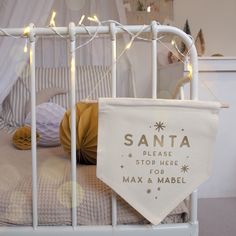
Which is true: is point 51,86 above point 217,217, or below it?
above

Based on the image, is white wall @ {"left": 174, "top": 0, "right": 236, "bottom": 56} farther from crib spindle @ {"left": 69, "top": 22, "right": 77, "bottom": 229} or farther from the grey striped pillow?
crib spindle @ {"left": 69, "top": 22, "right": 77, "bottom": 229}

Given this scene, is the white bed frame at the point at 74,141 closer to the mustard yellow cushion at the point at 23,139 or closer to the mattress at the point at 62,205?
the mattress at the point at 62,205

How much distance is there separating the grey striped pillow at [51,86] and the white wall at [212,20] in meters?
0.81

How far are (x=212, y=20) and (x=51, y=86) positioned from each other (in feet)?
4.61

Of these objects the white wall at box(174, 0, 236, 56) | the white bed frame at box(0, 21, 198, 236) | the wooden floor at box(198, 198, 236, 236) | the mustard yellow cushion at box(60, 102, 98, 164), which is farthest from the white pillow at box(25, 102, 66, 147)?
the white wall at box(174, 0, 236, 56)

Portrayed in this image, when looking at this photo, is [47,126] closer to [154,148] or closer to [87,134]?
[87,134]

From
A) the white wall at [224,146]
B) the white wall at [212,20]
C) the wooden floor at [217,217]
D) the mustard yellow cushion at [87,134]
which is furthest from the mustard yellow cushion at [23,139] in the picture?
the white wall at [212,20]

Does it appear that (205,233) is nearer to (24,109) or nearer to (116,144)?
(116,144)

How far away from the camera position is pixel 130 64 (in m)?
2.52

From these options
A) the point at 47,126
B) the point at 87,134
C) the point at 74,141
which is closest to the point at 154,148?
the point at 74,141

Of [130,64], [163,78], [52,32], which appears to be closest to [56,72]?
[130,64]

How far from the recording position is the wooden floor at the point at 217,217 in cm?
165

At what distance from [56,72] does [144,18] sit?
82 cm

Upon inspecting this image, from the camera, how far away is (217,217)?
1.82 m
